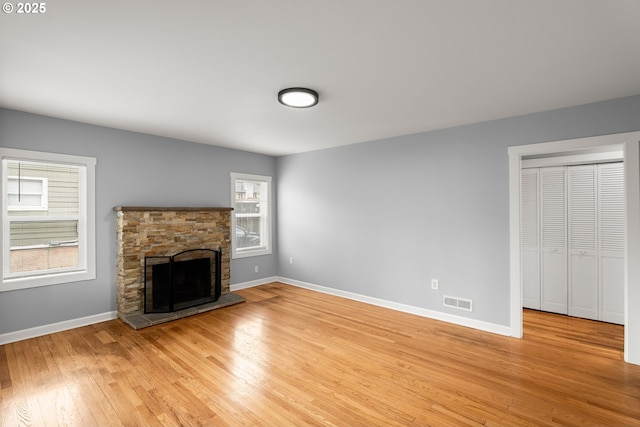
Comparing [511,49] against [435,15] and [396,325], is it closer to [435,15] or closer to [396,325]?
[435,15]

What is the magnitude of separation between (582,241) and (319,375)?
3.98m

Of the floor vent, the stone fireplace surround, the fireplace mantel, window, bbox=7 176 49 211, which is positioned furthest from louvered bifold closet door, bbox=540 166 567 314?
window, bbox=7 176 49 211

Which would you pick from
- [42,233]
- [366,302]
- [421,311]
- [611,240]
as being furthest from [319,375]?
[611,240]

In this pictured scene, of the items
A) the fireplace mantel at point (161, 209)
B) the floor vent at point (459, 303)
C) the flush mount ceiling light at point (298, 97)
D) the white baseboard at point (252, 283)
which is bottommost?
the white baseboard at point (252, 283)

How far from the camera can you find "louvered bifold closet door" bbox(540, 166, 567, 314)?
14.2 feet

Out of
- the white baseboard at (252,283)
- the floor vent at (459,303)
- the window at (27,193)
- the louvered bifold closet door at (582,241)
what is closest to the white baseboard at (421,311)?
the floor vent at (459,303)

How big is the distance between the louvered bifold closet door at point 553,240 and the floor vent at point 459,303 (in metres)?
1.44

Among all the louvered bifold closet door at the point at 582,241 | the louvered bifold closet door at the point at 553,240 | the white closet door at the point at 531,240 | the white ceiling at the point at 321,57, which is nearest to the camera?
the white ceiling at the point at 321,57

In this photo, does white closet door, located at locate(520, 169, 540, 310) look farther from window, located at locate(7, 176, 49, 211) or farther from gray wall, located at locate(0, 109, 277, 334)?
window, located at locate(7, 176, 49, 211)

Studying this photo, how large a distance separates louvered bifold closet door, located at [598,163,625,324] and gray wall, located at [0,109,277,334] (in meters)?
5.55

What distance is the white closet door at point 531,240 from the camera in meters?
4.54

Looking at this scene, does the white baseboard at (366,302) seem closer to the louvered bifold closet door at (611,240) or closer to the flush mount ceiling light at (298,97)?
the louvered bifold closet door at (611,240)

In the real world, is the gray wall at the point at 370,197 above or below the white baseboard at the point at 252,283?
above

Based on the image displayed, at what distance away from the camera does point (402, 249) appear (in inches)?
181
